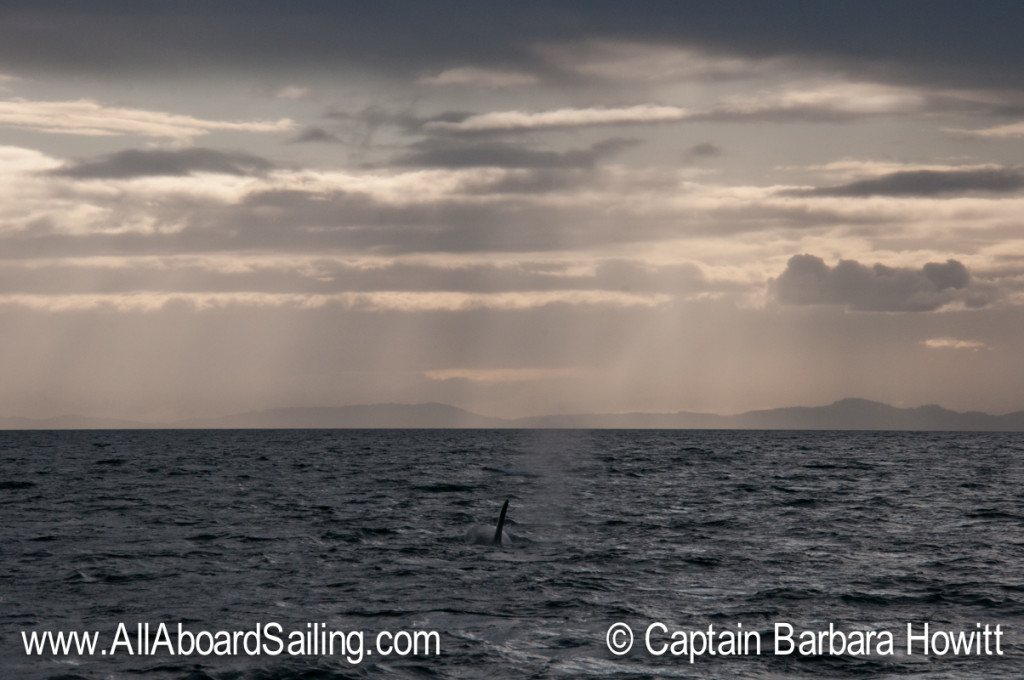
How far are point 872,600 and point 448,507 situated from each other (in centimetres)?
2867

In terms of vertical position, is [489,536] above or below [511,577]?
below

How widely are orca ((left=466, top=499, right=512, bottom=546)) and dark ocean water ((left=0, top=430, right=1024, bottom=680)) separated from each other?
2.35 ft

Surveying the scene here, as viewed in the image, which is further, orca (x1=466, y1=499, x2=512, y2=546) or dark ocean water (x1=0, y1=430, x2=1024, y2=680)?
orca (x1=466, y1=499, x2=512, y2=546)

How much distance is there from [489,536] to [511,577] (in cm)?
849

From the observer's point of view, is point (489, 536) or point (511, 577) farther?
point (489, 536)

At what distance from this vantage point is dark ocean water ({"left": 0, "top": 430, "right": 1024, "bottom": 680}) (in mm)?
19141

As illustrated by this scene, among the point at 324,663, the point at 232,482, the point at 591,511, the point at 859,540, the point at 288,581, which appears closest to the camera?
the point at 324,663

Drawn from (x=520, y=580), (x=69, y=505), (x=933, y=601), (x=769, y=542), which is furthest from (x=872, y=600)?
(x=69, y=505)

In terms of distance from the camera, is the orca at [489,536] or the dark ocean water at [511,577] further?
the orca at [489,536]

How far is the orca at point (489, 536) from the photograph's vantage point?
35.7 meters

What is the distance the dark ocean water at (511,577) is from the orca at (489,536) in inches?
28.2

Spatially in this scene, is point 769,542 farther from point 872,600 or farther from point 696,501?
point 696,501

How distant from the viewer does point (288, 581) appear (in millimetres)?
27219

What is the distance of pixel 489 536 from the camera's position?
3666 centimetres
